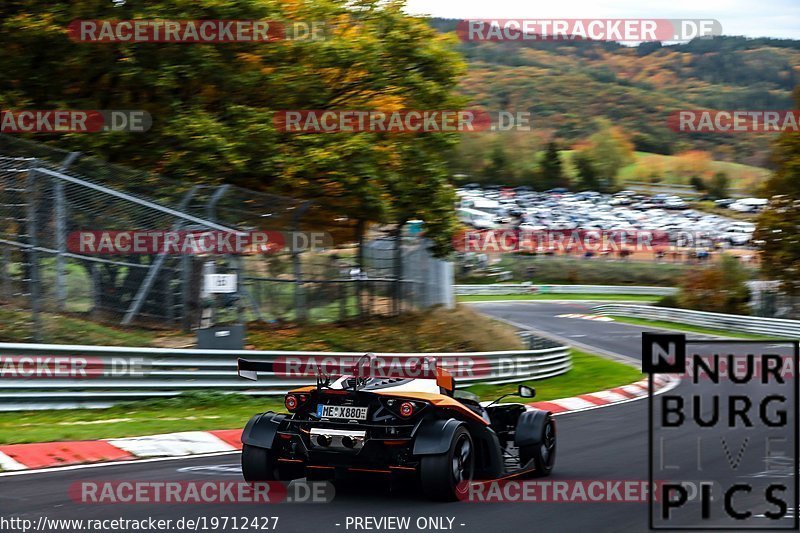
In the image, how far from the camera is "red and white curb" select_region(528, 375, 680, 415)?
1674 centimetres

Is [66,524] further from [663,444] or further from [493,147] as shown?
[493,147]

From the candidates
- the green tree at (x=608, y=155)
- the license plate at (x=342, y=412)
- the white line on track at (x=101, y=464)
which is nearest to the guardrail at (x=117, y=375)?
the white line on track at (x=101, y=464)

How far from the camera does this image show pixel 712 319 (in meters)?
41.5

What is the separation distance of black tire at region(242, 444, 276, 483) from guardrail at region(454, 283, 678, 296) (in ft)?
160

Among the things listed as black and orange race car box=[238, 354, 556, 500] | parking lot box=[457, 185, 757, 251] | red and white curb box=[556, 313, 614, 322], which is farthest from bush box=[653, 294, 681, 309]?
black and orange race car box=[238, 354, 556, 500]

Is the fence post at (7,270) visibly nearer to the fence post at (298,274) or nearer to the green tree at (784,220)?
the fence post at (298,274)

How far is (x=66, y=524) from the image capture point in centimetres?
668

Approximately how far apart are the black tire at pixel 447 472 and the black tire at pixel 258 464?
1.26 metres

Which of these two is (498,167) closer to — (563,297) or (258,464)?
(563,297)

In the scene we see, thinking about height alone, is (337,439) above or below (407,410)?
below

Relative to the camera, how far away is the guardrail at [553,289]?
57406 millimetres

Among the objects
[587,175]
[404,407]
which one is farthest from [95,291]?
[587,175]

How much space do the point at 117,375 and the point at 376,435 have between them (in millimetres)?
6652

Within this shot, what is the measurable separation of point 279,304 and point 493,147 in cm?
9600
